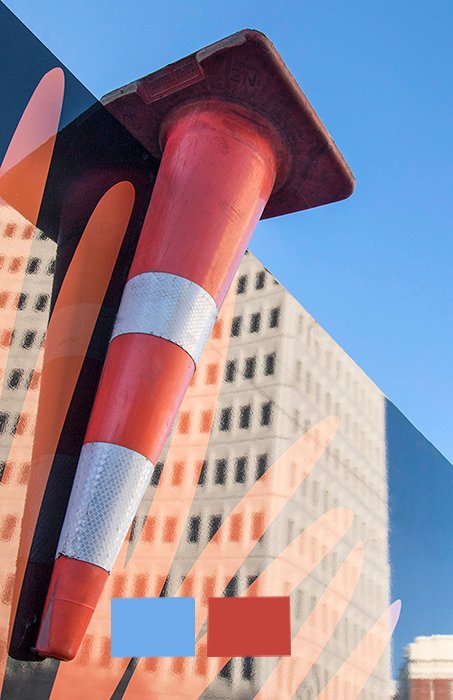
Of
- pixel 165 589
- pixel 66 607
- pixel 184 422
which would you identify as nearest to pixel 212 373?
pixel 184 422

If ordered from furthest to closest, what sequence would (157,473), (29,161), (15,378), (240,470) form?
(240,470), (157,473), (29,161), (15,378)

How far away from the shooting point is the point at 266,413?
5246mm

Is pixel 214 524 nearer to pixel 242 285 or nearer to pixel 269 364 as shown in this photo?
pixel 269 364

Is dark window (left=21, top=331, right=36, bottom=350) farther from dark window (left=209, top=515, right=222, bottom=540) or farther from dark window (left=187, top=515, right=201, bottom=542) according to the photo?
dark window (left=209, top=515, right=222, bottom=540)

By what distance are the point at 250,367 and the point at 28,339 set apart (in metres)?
2.02

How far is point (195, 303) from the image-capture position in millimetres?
3299

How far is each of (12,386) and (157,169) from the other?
1366mm

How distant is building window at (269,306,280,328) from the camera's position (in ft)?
17.3

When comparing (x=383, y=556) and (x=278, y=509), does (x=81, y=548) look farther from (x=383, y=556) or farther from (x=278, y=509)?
(x=383, y=556)

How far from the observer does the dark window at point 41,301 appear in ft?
11.0

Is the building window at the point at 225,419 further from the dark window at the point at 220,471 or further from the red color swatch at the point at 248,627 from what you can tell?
the red color swatch at the point at 248,627

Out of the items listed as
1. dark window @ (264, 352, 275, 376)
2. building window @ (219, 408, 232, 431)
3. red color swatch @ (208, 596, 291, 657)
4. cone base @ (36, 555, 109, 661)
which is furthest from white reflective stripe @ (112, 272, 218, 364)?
dark window @ (264, 352, 275, 376)

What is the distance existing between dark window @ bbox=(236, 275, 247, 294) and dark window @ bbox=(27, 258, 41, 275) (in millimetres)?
1529

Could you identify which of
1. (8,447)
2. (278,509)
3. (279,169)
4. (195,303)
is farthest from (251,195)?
(278,509)
